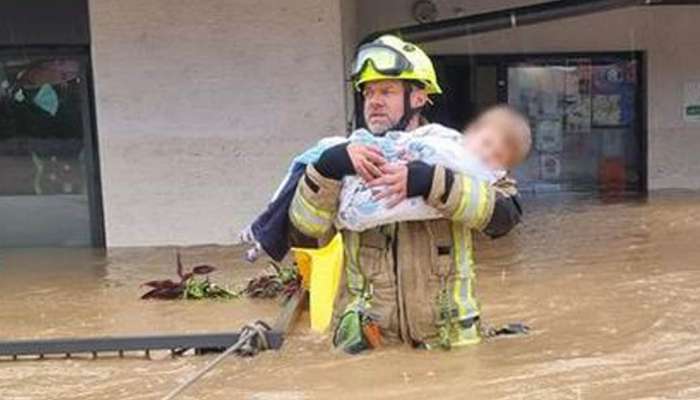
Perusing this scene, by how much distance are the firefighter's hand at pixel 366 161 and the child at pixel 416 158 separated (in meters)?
0.08

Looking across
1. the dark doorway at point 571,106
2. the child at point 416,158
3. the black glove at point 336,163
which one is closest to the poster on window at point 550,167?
the dark doorway at point 571,106

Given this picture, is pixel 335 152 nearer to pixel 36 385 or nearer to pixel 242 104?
pixel 36 385

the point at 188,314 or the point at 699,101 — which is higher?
the point at 699,101

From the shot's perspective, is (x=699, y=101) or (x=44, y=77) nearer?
(x=44, y=77)

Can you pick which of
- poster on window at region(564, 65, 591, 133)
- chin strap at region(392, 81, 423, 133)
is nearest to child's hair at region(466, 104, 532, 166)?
chin strap at region(392, 81, 423, 133)

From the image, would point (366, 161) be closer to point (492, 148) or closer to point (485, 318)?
point (492, 148)

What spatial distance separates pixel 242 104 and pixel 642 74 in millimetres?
6515

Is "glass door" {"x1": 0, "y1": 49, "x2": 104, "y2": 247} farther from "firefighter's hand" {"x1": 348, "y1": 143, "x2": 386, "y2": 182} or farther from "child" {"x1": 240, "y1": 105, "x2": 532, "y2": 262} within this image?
"firefighter's hand" {"x1": 348, "y1": 143, "x2": 386, "y2": 182}

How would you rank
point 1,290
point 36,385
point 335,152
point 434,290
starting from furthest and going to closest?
1. point 1,290
2. point 36,385
3. point 434,290
4. point 335,152

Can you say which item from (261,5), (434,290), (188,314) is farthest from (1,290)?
(434,290)

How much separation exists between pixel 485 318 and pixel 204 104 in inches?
211

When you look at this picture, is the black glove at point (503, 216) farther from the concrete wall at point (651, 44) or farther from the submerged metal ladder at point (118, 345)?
the concrete wall at point (651, 44)

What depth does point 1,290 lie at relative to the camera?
8.23m

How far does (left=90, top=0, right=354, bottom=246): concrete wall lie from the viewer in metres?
10.3
